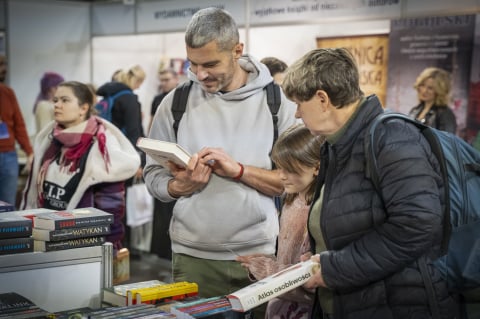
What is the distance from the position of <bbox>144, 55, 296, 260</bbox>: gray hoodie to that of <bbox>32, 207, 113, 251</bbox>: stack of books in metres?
0.37

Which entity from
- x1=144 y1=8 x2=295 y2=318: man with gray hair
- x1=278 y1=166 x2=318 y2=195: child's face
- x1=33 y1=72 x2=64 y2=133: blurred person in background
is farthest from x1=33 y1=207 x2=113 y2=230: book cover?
x1=33 y1=72 x2=64 y2=133: blurred person in background

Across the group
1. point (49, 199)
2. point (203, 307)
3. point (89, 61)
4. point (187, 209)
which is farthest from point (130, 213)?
point (203, 307)

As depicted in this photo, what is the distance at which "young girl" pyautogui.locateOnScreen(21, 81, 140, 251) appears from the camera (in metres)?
3.70

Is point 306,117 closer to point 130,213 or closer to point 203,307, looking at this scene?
point 203,307

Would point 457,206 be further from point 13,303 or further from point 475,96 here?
point 475,96

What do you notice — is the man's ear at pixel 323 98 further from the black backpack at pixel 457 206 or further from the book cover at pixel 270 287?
the book cover at pixel 270 287

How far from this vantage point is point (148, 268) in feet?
21.3

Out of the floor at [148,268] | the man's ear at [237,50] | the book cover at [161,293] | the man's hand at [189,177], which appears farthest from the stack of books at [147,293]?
the floor at [148,268]

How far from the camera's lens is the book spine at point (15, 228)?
217 cm

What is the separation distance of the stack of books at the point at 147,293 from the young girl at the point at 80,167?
154 cm

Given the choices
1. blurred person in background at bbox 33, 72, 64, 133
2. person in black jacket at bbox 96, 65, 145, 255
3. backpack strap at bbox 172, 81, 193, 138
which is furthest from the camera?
blurred person in background at bbox 33, 72, 64, 133

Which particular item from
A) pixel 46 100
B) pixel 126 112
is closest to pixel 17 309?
pixel 126 112

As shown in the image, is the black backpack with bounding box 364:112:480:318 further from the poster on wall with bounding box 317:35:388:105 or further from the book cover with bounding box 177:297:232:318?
the poster on wall with bounding box 317:35:388:105

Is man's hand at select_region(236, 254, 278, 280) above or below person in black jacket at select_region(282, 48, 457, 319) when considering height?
below
